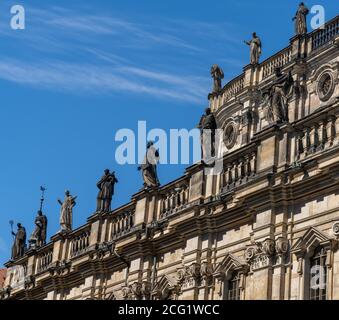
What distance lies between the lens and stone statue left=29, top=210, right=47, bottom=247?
153 feet

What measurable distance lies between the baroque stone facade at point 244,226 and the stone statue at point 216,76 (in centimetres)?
526

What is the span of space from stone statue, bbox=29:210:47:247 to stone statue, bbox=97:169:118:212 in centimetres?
677

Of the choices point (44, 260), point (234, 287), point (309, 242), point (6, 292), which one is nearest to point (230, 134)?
point (44, 260)

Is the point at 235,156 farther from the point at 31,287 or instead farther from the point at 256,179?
the point at 31,287

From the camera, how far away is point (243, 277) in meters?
31.0

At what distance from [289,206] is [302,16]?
1708cm

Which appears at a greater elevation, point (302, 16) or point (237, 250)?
point (302, 16)

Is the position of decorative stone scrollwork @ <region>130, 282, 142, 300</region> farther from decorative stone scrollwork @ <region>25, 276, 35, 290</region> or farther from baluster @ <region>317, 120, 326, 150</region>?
baluster @ <region>317, 120, 326, 150</region>

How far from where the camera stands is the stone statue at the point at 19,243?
158 feet

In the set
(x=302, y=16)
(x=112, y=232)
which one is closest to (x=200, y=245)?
(x=112, y=232)

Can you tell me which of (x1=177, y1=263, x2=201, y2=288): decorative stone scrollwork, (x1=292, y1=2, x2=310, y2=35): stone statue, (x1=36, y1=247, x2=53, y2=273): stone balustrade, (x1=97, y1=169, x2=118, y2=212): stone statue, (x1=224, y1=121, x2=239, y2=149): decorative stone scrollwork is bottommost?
(x1=177, y1=263, x2=201, y2=288): decorative stone scrollwork

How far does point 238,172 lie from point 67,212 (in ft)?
42.4

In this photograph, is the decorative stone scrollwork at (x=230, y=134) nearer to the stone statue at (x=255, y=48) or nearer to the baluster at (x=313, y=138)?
the stone statue at (x=255, y=48)

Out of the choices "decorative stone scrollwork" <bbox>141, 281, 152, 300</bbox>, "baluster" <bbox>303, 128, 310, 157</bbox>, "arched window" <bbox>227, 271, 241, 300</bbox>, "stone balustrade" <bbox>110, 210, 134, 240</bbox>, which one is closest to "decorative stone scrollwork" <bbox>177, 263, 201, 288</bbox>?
"arched window" <bbox>227, 271, 241, 300</bbox>
